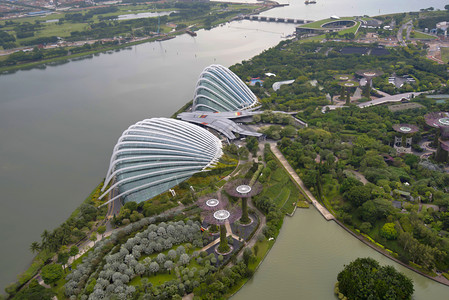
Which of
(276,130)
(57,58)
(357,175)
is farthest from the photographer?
(57,58)

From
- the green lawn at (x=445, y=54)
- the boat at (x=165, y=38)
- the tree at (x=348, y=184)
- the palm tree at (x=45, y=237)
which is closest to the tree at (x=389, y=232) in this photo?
the tree at (x=348, y=184)

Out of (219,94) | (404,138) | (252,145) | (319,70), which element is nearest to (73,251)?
(252,145)

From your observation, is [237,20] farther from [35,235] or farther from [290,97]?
[35,235]

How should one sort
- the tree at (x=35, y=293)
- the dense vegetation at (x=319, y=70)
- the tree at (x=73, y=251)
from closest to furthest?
the tree at (x=35, y=293) < the tree at (x=73, y=251) < the dense vegetation at (x=319, y=70)

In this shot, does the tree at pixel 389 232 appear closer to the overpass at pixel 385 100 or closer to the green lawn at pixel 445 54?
the overpass at pixel 385 100

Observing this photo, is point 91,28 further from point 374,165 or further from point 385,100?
point 374,165

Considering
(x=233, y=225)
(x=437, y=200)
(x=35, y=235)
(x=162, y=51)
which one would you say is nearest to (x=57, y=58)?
(x=162, y=51)
